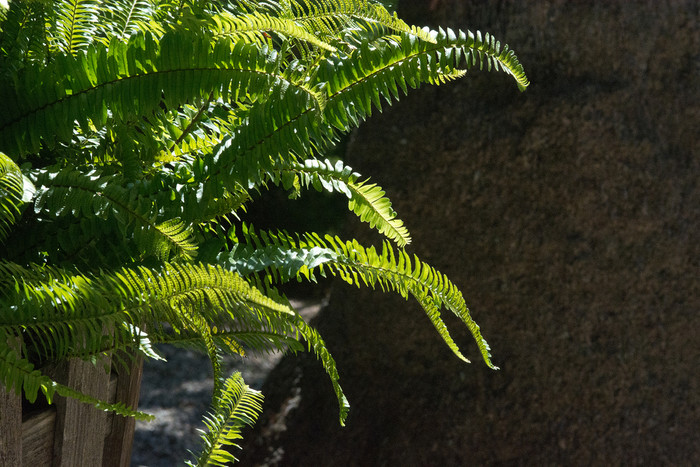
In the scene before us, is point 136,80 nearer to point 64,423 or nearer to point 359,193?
point 359,193

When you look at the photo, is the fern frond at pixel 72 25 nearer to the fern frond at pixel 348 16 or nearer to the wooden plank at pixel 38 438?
the fern frond at pixel 348 16

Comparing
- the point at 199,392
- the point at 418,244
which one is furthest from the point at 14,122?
the point at 199,392

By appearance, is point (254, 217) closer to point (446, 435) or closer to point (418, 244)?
point (418, 244)

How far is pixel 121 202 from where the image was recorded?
0.72 metres

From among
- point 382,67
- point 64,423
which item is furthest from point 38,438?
point 382,67

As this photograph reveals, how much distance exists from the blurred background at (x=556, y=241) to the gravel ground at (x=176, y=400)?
411 mm

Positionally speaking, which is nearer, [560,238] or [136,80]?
[136,80]

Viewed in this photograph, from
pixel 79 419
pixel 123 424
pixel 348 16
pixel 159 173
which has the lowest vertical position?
pixel 123 424

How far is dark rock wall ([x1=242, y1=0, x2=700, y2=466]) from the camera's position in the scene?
215 cm

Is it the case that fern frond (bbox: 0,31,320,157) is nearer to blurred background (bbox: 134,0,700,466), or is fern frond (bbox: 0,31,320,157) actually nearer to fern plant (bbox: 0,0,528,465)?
fern plant (bbox: 0,0,528,465)

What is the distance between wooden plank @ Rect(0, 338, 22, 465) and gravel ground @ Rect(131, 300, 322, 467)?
1716mm

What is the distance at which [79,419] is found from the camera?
2.85 feet

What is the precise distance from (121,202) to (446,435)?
1.79 m

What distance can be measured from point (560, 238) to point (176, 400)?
1.61 m
